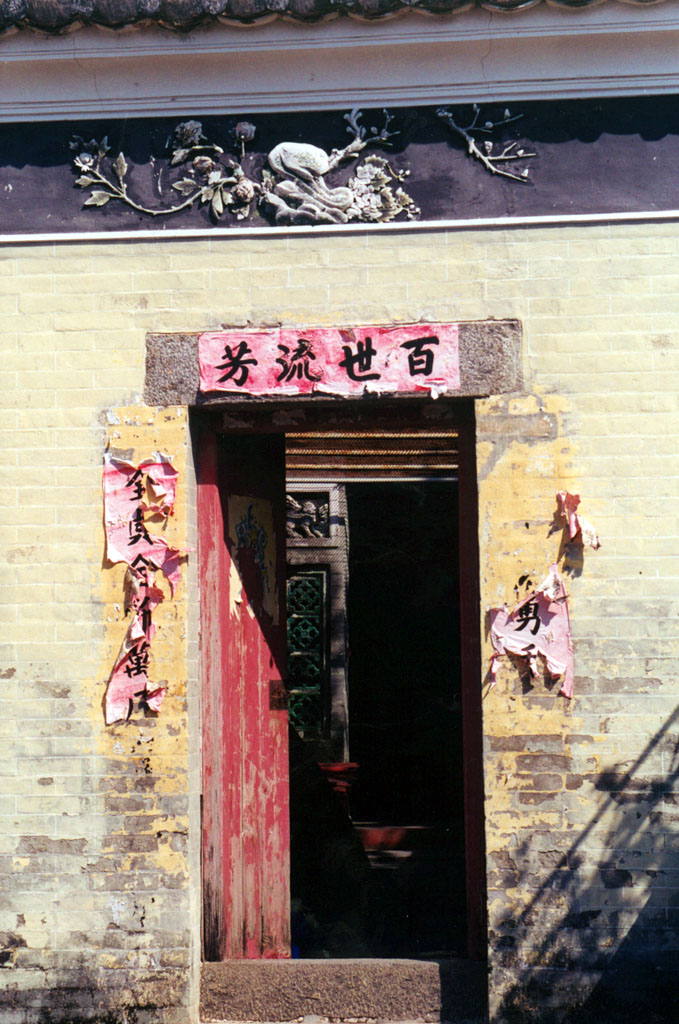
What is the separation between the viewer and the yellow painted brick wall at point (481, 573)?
5285 millimetres

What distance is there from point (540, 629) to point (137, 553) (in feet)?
6.73

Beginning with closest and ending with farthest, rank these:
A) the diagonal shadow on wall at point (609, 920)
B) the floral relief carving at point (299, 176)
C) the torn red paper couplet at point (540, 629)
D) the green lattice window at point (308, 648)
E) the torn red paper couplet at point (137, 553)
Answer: the diagonal shadow on wall at point (609, 920) → the torn red paper couplet at point (540, 629) → the torn red paper couplet at point (137, 553) → the floral relief carving at point (299, 176) → the green lattice window at point (308, 648)

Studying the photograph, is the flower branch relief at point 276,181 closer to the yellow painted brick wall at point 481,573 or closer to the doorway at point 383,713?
the yellow painted brick wall at point 481,573

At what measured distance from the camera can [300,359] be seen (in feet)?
18.3

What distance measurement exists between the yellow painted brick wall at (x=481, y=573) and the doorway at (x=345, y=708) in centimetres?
23

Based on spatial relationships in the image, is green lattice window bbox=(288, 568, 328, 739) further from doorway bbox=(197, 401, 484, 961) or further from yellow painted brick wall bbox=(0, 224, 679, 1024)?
yellow painted brick wall bbox=(0, 224, 679, 1024)

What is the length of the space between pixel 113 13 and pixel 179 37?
34 cm

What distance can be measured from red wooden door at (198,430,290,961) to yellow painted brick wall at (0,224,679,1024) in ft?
0.62

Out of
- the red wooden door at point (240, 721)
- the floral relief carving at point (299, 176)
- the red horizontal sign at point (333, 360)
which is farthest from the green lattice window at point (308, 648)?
the floral relief carving at point (299, 176)

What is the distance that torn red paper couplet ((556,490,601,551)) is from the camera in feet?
17.6

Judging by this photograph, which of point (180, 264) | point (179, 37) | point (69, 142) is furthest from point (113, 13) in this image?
point (180, 264)

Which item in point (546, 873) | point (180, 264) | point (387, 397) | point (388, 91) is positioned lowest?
point (546, 873)

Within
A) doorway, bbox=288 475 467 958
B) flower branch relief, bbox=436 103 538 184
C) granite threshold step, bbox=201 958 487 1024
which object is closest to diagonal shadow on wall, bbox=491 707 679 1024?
granite threshold step, bbox=201 958 487 1024

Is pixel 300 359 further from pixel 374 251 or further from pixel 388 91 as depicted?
pixel 388 91
